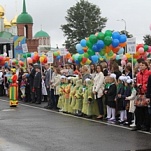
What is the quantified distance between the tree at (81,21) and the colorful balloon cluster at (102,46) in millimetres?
62277

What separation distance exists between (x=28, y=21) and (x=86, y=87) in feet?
216

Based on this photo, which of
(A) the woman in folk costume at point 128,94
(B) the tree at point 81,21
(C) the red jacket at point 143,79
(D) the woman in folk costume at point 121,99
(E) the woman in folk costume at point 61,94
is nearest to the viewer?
(C) the red jacket at point 143,79

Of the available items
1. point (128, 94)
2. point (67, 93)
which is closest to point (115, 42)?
point (67, 93)

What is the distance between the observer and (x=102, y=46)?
2384cm

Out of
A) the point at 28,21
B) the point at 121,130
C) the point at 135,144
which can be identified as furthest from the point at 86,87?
the point at 28,21

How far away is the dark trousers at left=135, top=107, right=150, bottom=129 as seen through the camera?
41.5 ft

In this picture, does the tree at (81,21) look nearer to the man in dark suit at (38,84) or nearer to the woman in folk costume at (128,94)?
the man in dark suit at (38,84)

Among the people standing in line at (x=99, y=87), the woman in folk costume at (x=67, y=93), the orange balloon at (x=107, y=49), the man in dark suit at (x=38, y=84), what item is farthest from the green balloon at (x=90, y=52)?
the people standing in line at (x=99, y=87)

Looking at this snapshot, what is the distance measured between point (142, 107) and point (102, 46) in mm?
11512

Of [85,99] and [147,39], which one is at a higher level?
[147,39]

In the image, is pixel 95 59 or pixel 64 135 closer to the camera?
pixel 64 135

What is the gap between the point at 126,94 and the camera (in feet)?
45.5

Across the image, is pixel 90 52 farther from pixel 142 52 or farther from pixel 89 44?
pixel 142 52

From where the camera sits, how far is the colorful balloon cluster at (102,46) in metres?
23.9
